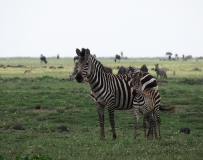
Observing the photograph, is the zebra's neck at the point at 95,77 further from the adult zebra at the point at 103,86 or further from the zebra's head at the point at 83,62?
the zebra's head at the point at 83,62

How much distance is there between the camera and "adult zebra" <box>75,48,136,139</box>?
1428 cm

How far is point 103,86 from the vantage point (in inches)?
575

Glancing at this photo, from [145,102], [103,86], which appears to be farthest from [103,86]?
[145,102]

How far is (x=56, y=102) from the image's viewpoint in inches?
933

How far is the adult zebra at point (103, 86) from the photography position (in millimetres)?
14281

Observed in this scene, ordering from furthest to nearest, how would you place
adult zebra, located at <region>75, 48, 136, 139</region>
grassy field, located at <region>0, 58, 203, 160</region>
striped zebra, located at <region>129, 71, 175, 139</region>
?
adult zebra, located at <region>75, 48, 136, 139</region> → striped zebra, located at <region>129, 71, 175, 139</region> → grassy field, located at <region>0, 58, 203, 160</region>

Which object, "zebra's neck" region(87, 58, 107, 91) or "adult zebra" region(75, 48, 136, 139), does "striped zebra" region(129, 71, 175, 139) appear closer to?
"adult zebra" region(75, 48, 136, 139)

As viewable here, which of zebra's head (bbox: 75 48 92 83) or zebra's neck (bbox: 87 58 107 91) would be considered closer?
zebra's head (bbox: 75 48 92 83)

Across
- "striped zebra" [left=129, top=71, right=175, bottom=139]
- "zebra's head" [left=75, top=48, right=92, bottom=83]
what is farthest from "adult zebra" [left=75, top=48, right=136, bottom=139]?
"striped zebra" [left=129, top=71, right=175, bottom=139]

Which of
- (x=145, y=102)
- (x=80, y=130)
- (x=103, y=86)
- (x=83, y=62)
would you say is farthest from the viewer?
(x=80, y=130)

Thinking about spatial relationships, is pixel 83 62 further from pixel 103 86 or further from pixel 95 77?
pixel 103 86

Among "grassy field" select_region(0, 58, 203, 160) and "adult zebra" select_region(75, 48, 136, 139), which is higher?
"adult zebra" select_region(75, 48, 136, 139)

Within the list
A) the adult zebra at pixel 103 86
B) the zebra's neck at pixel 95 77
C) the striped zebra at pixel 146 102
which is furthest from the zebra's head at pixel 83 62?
the striped zebra at pixel 146 102

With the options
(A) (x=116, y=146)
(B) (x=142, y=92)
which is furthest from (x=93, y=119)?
(A) (x=116, y=146)
